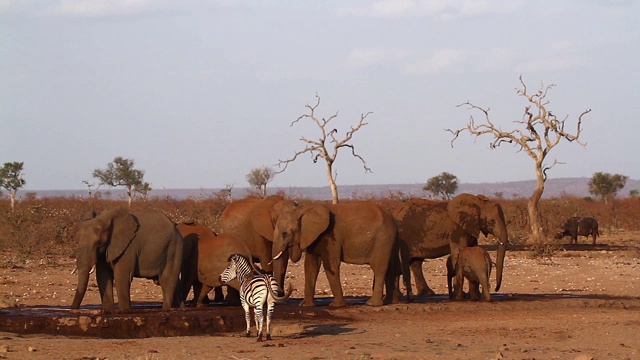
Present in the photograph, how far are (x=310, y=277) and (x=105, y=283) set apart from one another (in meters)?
3.66

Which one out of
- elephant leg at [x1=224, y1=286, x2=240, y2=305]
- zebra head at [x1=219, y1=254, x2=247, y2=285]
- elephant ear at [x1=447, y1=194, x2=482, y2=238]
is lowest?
elephant leg at [x1=224, y1=286, x2=240, y2=305]

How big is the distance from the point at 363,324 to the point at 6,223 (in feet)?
69.9

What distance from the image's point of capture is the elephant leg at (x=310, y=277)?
18.3 meters

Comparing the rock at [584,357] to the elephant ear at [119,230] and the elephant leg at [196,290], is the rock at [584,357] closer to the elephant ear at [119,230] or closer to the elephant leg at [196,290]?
the elephant ear at [119,230]

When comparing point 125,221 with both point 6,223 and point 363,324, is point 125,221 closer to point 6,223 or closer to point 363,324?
point 363,324

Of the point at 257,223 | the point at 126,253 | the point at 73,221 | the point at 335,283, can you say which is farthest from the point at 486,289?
the point at 73,221

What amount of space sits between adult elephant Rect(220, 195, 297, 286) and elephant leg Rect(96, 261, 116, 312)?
3359 mm

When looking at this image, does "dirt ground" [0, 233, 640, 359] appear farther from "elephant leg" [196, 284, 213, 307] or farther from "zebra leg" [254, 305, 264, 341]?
"elephant leg" [196, 284, 213, 307]

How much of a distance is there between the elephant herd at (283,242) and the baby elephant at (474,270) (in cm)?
7

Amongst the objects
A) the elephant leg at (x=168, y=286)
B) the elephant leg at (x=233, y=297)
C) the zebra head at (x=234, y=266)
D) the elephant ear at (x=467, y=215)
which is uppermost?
the elephant ear at (x=467, y=215)

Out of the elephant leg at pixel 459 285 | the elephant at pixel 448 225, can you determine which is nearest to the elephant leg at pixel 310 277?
the elephant at pixel 448 225

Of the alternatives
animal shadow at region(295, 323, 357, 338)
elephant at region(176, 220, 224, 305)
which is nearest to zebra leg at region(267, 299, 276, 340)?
animal shadow at region(295, 323, 357, 338)

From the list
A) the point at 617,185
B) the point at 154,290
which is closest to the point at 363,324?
the point at 154,290

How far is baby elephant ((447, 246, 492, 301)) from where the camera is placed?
1858cm
